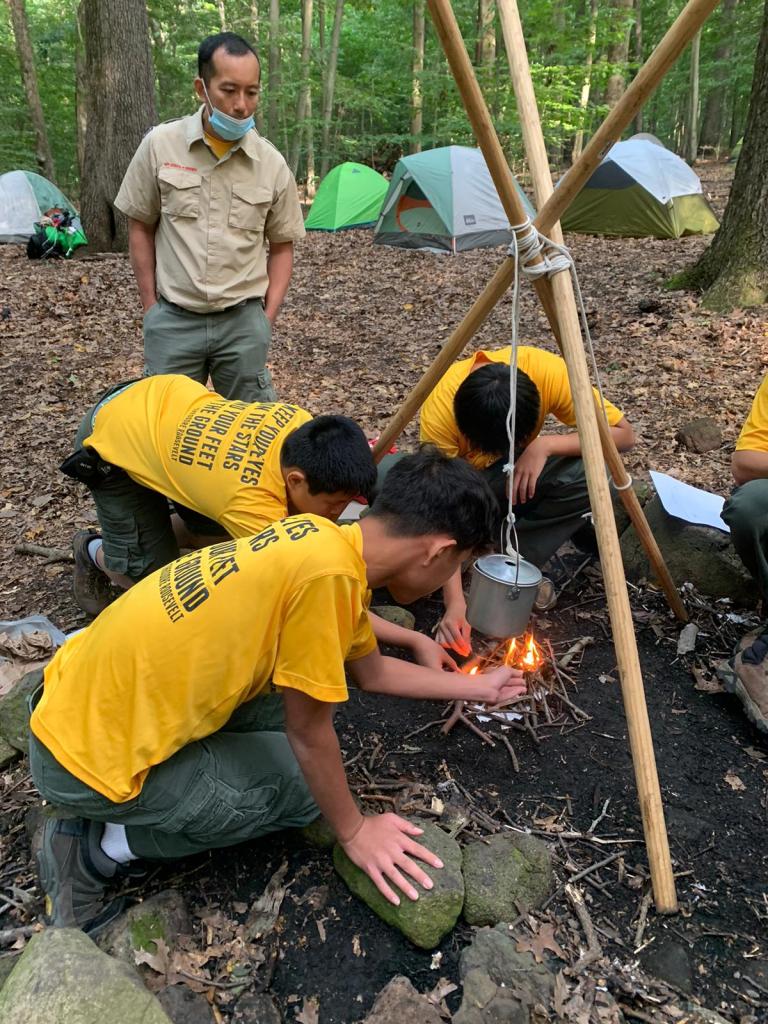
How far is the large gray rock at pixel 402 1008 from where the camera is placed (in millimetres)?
1636

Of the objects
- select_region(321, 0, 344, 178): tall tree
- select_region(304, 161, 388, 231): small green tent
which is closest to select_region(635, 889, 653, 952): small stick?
select_region(304, 161, 388, 231): small green tent

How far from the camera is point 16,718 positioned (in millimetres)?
2625

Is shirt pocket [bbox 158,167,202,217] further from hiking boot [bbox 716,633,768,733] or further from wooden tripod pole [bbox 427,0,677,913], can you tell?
hiking boot [bbox 716,633,768,733]

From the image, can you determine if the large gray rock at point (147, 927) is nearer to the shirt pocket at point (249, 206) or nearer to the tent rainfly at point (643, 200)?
the shirt pocket at point (249, 206)

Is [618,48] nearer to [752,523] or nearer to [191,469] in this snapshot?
[752,523]

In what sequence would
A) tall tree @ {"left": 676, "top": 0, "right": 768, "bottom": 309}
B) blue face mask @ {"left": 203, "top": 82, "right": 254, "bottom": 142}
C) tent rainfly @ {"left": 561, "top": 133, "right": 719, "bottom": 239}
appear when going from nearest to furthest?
blue face mask @ {"left": 203, "top": 82, "right": 254, "bottom": 142}, tall tree @ {"left": 676, "top": 0, "right": 768, "bottom": 309}, tent rainfly @ {"left": 561, "top": 133, "right": 719, "bottom": 239}

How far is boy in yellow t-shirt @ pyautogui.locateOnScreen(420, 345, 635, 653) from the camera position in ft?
9.46

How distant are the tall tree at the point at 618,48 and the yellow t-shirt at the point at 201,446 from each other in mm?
14878

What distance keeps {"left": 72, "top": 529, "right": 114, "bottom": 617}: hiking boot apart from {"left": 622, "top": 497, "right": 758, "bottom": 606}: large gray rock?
9.37ft

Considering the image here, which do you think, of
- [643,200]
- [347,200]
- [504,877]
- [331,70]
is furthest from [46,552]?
[331,70]

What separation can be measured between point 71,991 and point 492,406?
2361 millimetres

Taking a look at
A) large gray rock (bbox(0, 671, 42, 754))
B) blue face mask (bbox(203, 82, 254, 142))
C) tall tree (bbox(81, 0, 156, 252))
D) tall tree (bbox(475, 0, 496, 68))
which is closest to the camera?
large gray rock (bbox(0, 671, 42, 754))

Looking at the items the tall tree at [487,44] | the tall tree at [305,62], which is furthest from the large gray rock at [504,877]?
the tall tree at [305,62]

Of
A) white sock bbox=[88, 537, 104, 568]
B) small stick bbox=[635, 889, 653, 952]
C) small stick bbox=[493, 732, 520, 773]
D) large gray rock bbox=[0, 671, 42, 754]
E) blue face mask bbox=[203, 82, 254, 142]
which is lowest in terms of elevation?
small stick bbox=[635, 889, 653, 952]
